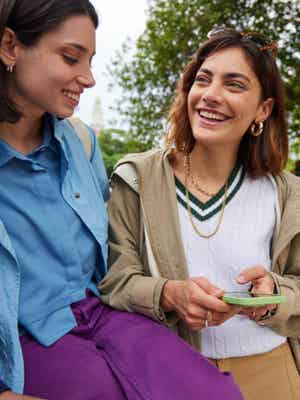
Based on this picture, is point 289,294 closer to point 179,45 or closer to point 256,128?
point 256,128

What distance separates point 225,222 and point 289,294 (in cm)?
44

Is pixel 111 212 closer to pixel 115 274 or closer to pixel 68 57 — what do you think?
pixel 115 274

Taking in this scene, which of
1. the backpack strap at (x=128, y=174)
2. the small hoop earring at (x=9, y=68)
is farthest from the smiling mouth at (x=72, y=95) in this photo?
the backpack strap at (x=128, y=174)

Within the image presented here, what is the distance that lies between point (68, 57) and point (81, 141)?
19.6 inches

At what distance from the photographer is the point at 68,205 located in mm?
2174

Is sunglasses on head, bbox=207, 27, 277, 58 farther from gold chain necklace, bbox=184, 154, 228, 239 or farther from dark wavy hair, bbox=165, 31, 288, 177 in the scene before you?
gold chain necklace, bbox=184, 154, 228, 239

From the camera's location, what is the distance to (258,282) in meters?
2.33

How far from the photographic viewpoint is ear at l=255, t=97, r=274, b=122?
275cm

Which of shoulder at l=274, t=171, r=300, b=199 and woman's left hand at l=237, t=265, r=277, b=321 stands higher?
shoulder at l=274, t=171, r=300, b=199

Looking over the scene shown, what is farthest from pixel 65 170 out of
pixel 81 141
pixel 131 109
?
pixel 131 109

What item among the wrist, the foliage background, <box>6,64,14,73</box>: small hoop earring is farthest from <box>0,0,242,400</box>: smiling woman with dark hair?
the foliage background

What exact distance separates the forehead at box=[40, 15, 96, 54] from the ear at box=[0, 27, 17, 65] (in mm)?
110

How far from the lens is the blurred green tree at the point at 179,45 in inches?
374

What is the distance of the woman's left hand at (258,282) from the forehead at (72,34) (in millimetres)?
1110
